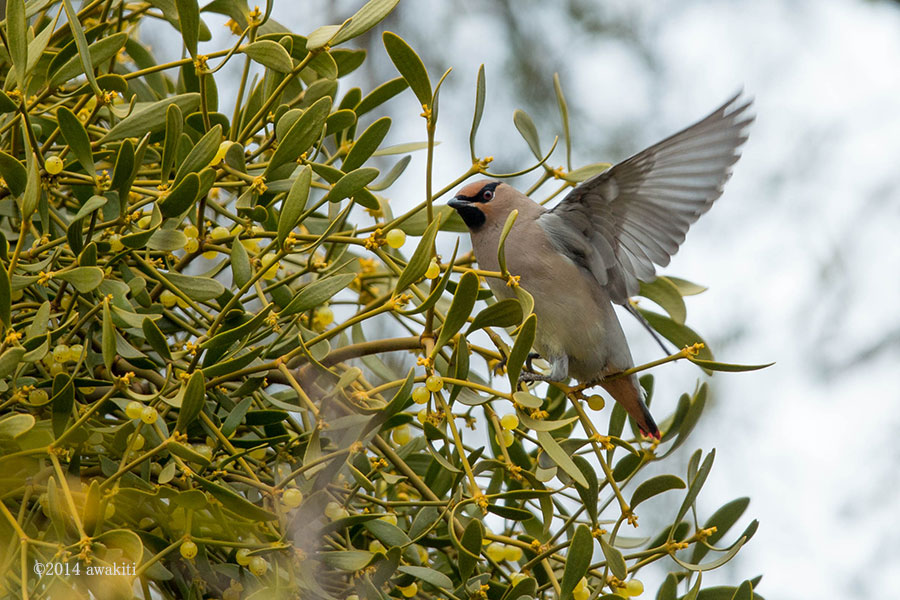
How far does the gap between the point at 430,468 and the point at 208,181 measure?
0.42 meters

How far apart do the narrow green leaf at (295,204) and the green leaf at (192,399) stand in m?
0.16

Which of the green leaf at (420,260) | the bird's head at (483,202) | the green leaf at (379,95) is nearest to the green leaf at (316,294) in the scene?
the green leaf at (420,260)

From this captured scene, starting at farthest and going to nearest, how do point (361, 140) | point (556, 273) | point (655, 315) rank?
point (556, 273) → point (655, 315) → point (361, 140)

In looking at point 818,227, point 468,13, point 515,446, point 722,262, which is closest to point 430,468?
point 515,446

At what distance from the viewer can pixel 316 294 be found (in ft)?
3.17

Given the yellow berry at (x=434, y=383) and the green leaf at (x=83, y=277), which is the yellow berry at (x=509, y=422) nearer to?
the yellow berry at (x=434, y=383)

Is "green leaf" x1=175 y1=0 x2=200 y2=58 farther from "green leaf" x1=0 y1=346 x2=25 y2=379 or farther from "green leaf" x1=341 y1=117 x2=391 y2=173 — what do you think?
"green leaf" x1=0 y1=346 x2=25 y2=379

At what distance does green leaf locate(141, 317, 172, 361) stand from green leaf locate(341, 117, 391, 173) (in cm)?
26

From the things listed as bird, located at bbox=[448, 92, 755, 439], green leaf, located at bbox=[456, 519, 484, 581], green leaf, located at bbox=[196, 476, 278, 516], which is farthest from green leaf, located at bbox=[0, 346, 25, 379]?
bird, located at bbox=[448, 92, 755, 439]

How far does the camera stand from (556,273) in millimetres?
1601

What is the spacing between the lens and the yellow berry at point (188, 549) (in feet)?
3.04

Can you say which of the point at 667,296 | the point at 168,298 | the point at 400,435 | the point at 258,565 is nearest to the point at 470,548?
the point at 258,565

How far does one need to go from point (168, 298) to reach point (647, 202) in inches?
29.0

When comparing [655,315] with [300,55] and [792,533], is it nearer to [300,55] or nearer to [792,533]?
[300,55]
